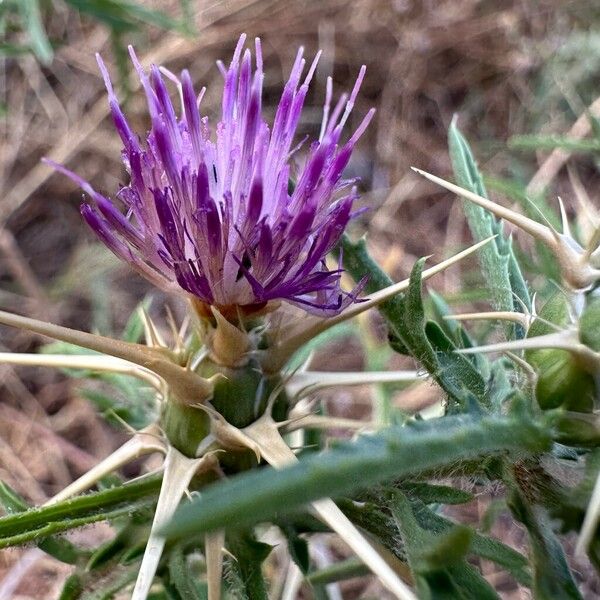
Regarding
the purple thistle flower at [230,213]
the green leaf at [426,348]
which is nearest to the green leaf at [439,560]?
the green leaf at [426,348]

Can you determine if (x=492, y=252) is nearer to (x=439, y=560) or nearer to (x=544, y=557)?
(x=544, y=557)

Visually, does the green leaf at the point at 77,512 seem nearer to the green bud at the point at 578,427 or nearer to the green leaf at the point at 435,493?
the green leaf at the point at 435,493

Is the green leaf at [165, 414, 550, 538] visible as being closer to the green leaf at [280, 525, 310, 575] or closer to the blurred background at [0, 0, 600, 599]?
the green leaf at [280, 525, 310, 575]

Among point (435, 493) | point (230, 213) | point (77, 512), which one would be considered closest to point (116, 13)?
point (230, 213)

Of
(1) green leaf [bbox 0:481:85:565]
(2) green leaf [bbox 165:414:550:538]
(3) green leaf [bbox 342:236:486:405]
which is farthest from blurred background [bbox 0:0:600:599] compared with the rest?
(2) green leaf [bbox 165:414:550:538]

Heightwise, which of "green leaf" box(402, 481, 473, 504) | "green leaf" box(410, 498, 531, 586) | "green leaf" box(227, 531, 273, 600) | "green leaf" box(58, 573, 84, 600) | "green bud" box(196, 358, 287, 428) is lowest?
"green leaf" box(58, 573, 84, 600)

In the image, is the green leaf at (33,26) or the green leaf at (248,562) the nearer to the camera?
the green leaf at (248,562)

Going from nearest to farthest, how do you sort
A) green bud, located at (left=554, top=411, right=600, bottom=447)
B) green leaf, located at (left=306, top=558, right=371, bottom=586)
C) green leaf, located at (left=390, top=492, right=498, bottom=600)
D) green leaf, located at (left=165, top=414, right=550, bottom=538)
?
green leaf, located at (left=165, top=414, right=550, bottom=538) < green leaf, located at (left=390, top=492, right=498, bottom=600) < green bud, located at (left=554, top=411, right=600, bottom=447) < green leaf, located at (left=306, top=558, right=371, bottom=586)

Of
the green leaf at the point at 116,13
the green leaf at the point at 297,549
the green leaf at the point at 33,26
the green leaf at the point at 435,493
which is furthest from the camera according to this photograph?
the green leaf at the point at 116,13
